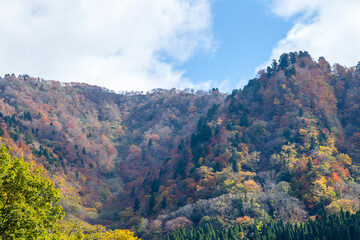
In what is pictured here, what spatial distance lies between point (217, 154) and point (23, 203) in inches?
3068

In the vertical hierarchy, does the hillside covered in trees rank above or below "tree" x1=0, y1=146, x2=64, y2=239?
above

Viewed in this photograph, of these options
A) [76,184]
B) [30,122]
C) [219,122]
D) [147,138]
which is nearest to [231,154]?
[219,122]

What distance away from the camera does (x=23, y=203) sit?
55.9 feet

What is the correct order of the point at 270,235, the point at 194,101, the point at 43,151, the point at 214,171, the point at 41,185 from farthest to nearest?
the point at 194,101
the point at 43,151
the point at 214,171
the point at 270,235
the point at 41,185

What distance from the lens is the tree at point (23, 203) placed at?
651 inches

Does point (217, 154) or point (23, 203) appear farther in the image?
point (217, 154)

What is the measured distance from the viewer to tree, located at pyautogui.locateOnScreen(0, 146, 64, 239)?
1655 cm

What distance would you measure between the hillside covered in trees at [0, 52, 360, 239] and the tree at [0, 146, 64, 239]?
41069 millimetres

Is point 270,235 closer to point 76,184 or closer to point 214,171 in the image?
point 214,171

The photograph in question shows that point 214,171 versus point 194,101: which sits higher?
point 194,101

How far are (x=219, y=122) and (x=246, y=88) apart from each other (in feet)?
55.7

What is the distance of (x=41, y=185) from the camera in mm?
19078

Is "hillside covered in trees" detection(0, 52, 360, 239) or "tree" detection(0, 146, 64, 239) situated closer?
"tree" detection(0, 146, 64, 239)

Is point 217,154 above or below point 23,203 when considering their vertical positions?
above
